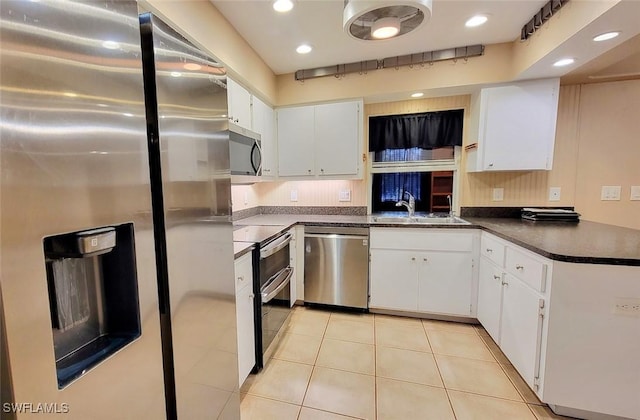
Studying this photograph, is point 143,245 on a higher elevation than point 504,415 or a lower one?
higher

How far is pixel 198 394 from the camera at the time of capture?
1.02 m

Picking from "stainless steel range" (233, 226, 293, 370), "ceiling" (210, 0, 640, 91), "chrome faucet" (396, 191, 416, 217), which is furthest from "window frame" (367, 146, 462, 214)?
"stainless steel range" (233, 226, 293, 370)

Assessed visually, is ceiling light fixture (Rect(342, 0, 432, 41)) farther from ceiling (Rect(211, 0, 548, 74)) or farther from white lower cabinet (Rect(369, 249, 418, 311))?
white lower cabinet (Rect(369, 249, 418, 311))

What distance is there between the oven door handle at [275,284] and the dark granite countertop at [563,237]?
44 cm

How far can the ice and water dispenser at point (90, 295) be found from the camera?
59cm

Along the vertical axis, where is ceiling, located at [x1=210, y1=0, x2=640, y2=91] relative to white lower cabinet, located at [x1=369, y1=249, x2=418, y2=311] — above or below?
above

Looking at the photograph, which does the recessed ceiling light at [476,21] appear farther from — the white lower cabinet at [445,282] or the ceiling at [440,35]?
the white lower cabinet at [445,282]

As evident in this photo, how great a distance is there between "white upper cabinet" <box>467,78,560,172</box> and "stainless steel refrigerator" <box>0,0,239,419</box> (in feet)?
7.90

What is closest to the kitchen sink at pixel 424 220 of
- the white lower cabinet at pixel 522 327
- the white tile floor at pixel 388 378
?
the white lower cabinet at pixel 522 327

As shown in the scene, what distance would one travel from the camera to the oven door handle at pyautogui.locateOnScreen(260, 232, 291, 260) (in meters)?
1.87

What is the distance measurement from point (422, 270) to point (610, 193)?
1.93 meters

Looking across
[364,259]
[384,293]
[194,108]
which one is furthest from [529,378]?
[194,108]

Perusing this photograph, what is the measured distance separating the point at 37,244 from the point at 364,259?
238 centimetres

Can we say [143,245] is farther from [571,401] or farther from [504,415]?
[571,401]
